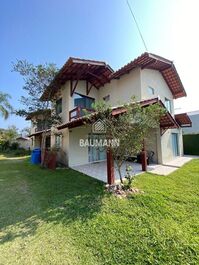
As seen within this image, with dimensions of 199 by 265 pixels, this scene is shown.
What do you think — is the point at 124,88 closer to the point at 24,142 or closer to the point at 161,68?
the point at 161,68

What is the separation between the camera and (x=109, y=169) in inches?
334

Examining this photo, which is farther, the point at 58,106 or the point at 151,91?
the point at 58,106

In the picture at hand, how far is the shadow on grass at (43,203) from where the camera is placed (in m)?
5.30

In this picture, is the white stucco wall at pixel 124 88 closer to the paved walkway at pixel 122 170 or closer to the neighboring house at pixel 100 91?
the neighboring house at pixel 100 91

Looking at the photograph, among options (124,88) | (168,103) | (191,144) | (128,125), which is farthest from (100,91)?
(191,144)

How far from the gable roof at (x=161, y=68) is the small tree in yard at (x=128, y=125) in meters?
8.38

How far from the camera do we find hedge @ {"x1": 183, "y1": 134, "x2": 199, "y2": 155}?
2219cm

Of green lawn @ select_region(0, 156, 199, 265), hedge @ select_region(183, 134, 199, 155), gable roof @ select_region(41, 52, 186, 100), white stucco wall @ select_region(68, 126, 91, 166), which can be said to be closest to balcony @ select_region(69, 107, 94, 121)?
white stucco wall @ select_region(68, 126, 91, 166)

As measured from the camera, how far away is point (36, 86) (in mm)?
14977

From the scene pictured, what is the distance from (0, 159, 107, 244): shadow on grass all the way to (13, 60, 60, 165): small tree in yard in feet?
24.5

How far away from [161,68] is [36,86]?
12966 mm

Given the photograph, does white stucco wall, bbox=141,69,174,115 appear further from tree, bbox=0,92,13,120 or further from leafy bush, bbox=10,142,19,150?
leafy bush, bbox=10,142,19,150

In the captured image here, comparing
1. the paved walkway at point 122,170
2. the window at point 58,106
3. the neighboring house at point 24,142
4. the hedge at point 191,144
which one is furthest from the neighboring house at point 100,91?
the neighboring house at point 24,142

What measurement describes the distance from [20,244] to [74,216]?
73.3 inches
